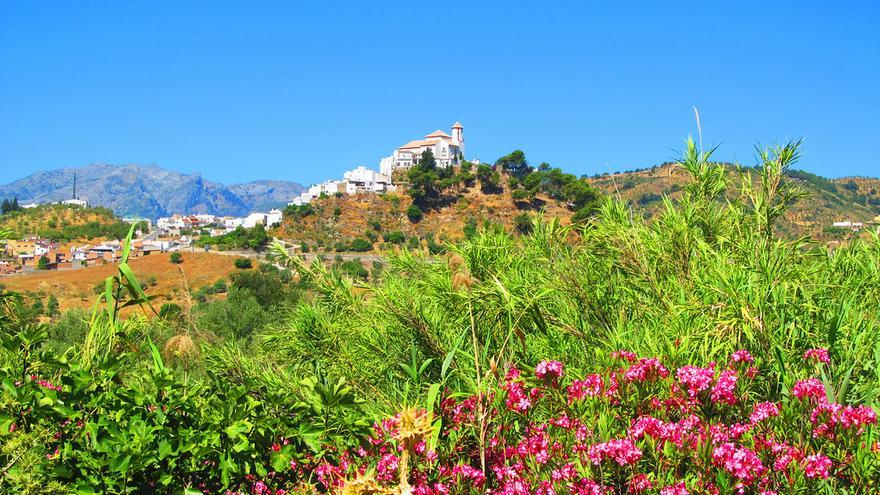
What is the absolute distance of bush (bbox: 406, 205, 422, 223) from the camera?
255 ft

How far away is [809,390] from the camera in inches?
85.9

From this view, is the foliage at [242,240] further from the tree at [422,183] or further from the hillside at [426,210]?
the tree at [422,183]

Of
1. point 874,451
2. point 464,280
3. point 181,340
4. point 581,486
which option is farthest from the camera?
point 181,340

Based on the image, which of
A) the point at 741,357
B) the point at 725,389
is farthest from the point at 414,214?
the point at 725,389

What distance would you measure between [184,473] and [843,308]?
7.98 ft

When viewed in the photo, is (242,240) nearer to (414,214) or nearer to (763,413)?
(414,214)

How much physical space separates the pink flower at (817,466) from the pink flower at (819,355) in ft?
1.43

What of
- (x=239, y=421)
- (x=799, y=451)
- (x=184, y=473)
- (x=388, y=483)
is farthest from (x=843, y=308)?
(x=184, y=473)

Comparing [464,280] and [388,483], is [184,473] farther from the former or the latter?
[464,280]

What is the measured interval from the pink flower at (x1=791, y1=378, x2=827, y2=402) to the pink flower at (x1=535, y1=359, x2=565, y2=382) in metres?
0.73

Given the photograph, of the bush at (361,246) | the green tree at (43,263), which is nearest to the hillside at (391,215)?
the bush at (361,246)

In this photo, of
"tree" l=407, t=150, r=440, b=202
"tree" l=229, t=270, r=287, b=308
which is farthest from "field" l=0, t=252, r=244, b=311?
"tree" l=407, t=150, r=440, b=202

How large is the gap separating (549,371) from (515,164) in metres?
87.2

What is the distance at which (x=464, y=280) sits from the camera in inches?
103
